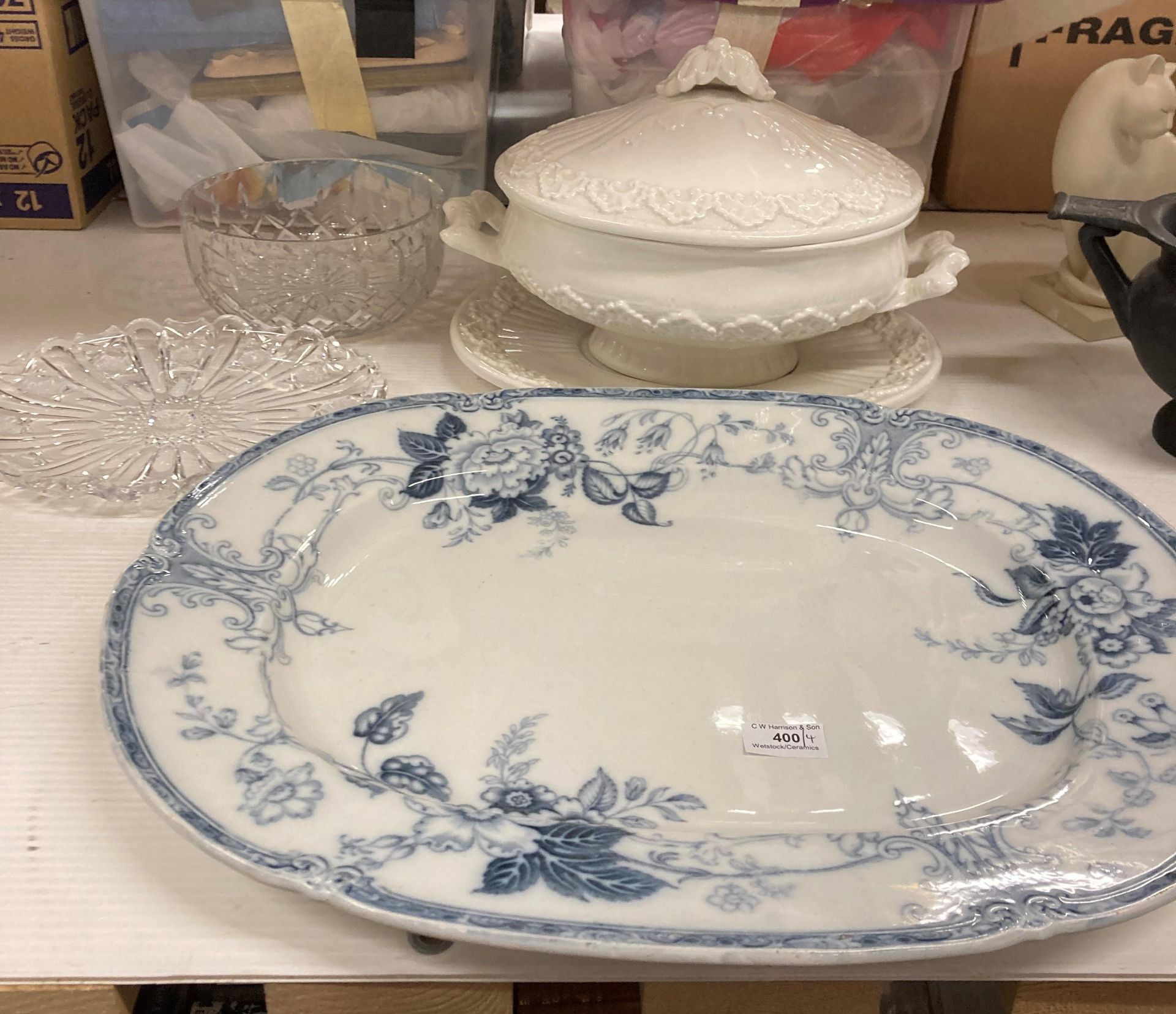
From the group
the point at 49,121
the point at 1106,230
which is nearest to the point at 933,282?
the point at 1106,230

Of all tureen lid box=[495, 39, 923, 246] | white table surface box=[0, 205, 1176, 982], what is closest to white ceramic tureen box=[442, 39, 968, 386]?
tureen lid box=[495, 39, 923, 246]

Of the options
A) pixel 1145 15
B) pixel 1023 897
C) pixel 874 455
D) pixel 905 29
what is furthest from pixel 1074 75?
pixel 1023 897

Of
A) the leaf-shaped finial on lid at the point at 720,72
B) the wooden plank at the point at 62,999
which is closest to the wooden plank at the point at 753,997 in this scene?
the wooden plank at the point at 62,999

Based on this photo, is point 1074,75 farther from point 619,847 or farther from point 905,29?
point 619,847

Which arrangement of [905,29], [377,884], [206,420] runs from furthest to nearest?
[905,29] < [206,420] < [377,884]

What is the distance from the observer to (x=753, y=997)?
347mm

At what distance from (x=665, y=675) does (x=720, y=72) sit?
0.34m

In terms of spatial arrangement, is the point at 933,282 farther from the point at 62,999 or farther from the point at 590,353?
the point at 62,999

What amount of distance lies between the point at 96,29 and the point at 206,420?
0.36 m

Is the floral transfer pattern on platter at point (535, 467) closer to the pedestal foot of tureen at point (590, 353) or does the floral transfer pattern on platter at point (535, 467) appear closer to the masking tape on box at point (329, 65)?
the pedestal foot of tureen at point (590, 353)

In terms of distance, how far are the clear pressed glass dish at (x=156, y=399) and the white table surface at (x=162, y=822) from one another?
0.02m

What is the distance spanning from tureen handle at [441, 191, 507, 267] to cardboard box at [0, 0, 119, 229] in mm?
364

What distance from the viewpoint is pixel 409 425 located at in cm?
53

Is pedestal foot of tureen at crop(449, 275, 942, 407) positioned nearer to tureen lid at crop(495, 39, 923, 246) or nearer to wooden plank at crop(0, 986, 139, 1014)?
tureen lid at crop(495, 39, 923, 246)
